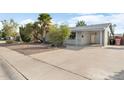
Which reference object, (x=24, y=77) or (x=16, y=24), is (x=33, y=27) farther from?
(x=24, y=77)

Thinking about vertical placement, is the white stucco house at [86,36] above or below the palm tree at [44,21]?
below

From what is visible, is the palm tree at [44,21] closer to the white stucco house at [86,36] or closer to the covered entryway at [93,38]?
the white stucco house at [86,36]

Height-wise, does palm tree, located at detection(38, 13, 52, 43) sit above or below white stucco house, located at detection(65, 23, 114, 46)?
above

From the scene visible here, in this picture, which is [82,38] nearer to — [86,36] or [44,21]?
[86,36]

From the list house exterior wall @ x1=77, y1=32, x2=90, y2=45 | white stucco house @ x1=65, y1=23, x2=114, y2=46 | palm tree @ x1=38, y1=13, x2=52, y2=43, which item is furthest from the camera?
palm tree @ x1=38, y1=13, x2=52, y2=43

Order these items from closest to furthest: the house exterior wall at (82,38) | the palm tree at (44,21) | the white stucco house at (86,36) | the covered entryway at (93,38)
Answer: the white stucco house at (86,36) < the house exterior wall at (82,38) < the covered entryway at (93,38) < the palm tree at (44,21)

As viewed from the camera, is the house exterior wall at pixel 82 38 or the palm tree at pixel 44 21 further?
the palm tree at pixel 44 21

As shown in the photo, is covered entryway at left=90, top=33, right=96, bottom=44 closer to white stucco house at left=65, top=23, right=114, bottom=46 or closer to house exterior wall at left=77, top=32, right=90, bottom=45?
white stucco house at left=65, top=23, right=114, bottom=46

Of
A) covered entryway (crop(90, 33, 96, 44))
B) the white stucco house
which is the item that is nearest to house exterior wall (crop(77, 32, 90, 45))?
the white stucco house

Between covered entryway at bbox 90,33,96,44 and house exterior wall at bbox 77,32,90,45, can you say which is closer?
house exterior wall at bbox 77,32,90,45

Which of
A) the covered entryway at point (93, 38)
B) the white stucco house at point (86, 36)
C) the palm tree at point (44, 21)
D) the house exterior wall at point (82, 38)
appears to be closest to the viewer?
the white stucco house at point (86, 36)

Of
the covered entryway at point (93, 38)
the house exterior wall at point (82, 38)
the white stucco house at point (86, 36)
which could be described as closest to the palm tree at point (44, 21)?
the white stucco house at point (86, 36)
